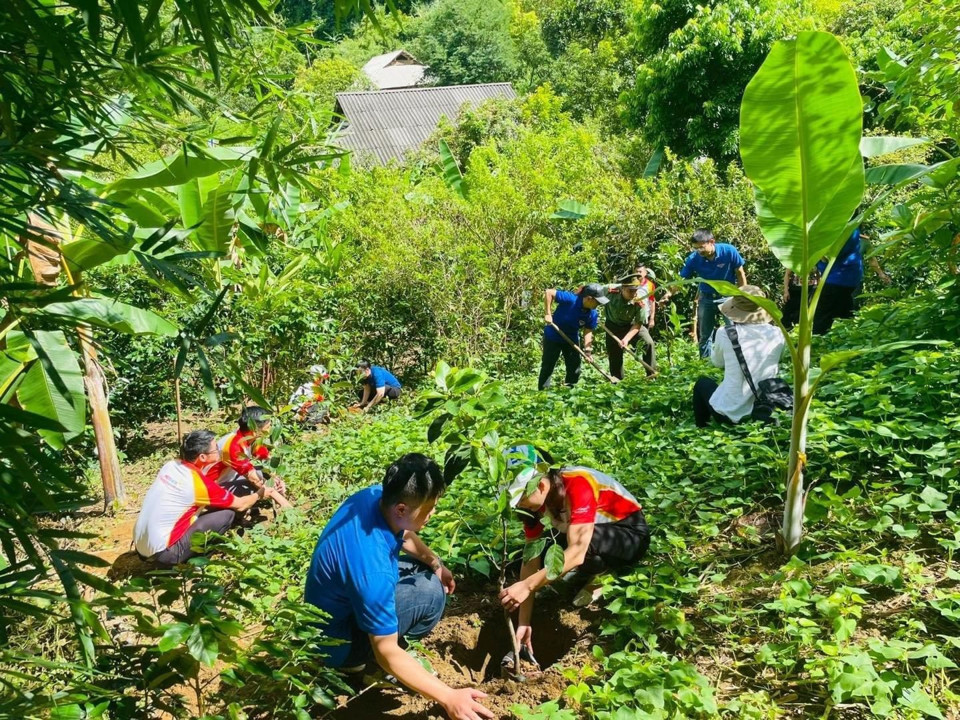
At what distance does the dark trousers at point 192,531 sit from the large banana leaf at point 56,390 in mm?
2355

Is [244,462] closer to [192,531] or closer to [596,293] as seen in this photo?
[192,531]

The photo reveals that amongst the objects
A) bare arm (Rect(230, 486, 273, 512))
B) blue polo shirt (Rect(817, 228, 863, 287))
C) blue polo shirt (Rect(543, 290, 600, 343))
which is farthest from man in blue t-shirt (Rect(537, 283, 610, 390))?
bare arm (Rect(230, 486, 273, 512))

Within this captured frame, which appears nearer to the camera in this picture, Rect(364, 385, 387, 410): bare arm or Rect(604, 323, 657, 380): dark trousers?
Rect(604, 323, 657, 380): dark trousers

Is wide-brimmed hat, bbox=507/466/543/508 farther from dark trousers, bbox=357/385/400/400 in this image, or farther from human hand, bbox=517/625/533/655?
dark trousers, bbox=357/385/400/400

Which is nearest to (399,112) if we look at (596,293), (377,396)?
(377,396)

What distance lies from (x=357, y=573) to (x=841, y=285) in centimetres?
490

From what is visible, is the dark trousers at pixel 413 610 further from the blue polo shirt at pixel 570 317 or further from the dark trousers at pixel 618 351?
the dark trousers at pixel 618 351

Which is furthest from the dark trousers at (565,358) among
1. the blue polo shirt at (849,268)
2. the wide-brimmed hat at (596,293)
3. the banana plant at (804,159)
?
the banana plant at (804,159)

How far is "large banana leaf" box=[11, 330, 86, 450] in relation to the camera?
1.70m

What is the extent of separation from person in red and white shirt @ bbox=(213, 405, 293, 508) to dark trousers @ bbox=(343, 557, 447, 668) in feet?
6.87

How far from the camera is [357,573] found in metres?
2.77

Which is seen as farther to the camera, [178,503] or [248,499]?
[248,499]

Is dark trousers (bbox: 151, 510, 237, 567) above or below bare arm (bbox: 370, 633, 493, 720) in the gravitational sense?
below

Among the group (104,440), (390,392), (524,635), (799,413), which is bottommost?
(390,392)
